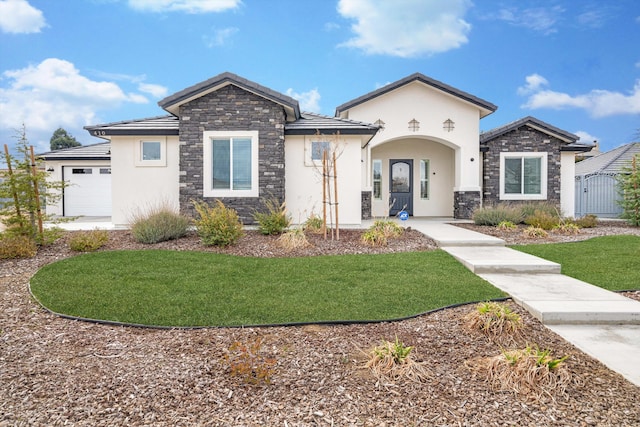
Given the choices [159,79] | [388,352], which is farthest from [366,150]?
Result: [388,352]

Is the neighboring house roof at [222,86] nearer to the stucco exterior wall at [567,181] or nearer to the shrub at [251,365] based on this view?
the shrub at [251,365]

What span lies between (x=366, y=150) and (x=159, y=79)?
10.2 metres

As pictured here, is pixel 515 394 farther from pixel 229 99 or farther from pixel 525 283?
pixel 229 99

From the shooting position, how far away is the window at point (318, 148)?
1129cm

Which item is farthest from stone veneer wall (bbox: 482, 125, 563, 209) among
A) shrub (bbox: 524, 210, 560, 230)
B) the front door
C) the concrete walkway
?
the concrete walkway

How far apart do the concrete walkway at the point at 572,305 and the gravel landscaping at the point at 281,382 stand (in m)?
0.20

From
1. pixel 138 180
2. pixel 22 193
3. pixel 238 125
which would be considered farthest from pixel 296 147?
pixel 22 193

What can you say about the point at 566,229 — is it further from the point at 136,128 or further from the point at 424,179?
the point at 136,128

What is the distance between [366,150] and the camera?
14.1m

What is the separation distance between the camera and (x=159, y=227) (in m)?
8.84

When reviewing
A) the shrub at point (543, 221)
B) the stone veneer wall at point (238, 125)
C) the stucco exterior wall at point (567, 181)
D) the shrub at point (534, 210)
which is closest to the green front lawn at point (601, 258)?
the shrub at point (543, 221)

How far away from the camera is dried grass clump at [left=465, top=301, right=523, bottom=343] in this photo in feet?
12.6

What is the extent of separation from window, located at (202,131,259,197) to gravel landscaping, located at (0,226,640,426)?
6909mm

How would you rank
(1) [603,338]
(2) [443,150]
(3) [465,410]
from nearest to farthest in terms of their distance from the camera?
(3) [465,410] < (1) [603,338] < (2) [443,150]
